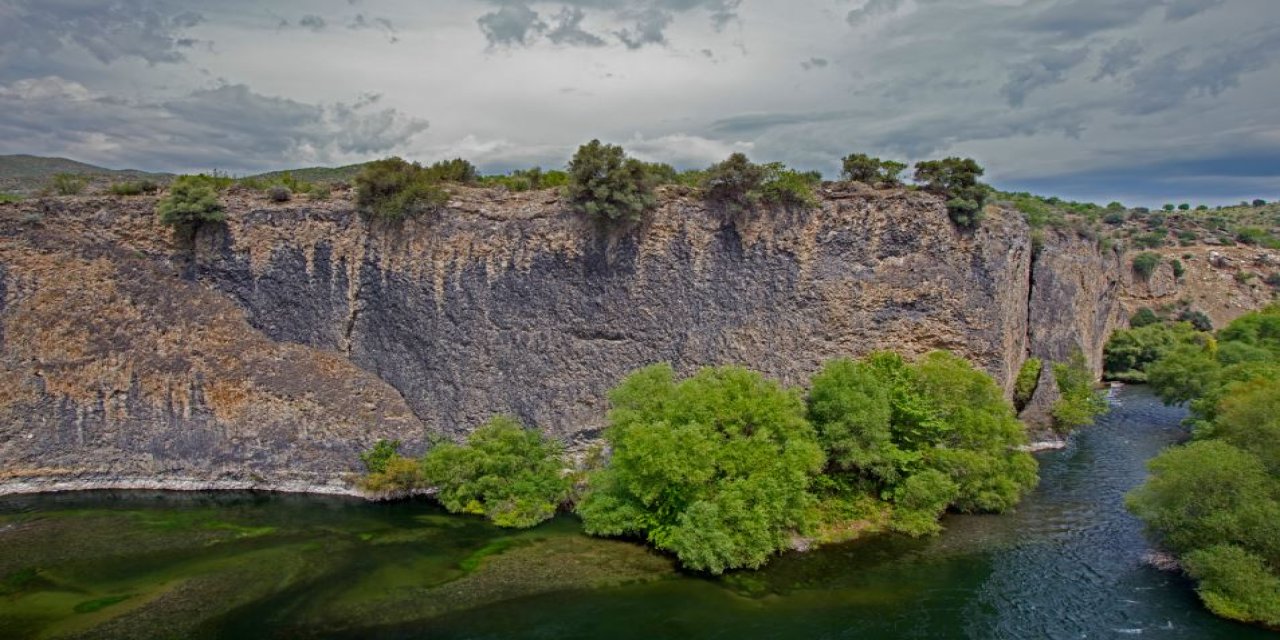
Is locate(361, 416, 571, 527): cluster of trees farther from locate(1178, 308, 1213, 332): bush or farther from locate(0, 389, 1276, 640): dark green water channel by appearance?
locate(1178, 308, 1213, 332): bush

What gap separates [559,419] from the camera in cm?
3700

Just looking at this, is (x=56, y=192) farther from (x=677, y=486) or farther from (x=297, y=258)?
(x=677, y=486)

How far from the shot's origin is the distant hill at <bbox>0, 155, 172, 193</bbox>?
168 feet

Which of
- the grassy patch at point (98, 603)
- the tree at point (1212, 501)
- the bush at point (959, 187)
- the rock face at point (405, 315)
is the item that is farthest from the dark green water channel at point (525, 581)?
the bush at point (959, 187)

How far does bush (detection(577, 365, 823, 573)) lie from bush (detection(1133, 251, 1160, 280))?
63.2 m

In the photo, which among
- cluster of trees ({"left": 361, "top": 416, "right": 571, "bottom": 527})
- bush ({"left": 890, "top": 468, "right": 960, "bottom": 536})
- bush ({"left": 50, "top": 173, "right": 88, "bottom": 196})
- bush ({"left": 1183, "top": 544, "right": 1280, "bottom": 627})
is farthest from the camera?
bush ({"left": 50, "top": 173, "right": 88, "bottom": 196})

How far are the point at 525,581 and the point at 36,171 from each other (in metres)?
62.5

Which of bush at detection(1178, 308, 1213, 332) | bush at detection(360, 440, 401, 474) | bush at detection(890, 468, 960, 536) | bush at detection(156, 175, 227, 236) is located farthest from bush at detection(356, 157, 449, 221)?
bush at detection(1178, 308, 1213, 332)

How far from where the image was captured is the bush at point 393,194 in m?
37.2

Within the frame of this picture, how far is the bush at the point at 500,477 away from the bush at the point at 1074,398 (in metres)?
30.1

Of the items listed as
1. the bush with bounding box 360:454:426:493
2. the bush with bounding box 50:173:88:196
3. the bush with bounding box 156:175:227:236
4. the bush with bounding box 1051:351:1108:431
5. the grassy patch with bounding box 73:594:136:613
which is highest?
the bush with bounding box 50:173:88:196

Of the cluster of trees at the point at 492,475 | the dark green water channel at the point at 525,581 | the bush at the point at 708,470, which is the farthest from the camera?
the cluster of trees at the point at 492,475

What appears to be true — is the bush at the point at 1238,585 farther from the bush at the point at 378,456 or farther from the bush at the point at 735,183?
the bush at the point at 378,456

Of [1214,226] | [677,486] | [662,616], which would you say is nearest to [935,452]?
[677,486]
